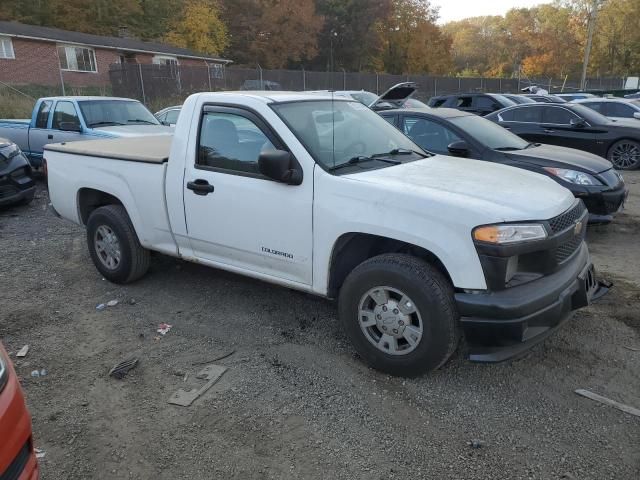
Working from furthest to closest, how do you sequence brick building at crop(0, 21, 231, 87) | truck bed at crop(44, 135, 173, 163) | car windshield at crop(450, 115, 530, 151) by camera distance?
1. brick building at crop(0, 21, 231, 87)
2. car windshield at crop(450, 115, 530, 151)
3. truck bed at crop(44, 135, 173, 163)

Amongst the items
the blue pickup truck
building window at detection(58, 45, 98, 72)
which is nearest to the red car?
the blue pickup truck

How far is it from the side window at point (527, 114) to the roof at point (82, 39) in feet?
98.2

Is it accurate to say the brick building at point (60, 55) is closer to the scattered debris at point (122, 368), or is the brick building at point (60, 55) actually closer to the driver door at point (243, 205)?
the driver door at point (243, 205)

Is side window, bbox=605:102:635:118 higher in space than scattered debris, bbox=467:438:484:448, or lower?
higher

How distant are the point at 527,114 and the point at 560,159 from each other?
4691 millimetres

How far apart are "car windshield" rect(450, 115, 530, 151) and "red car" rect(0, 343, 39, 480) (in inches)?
229

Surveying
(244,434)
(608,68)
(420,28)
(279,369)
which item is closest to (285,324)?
(279,369)

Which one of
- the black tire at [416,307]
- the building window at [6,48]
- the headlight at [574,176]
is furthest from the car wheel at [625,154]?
the building window at [6,48]

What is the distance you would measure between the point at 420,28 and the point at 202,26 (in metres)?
24.4

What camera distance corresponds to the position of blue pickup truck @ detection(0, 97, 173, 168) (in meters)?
9.07

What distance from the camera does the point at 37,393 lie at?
3400 millimetres

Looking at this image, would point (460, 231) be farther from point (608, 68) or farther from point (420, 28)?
point (608, 68)

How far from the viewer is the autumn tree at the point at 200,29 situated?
4472cm

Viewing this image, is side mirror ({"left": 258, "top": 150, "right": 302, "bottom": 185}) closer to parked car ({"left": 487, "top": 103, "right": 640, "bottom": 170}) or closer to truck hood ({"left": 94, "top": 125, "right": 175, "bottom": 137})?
truck hood ({"left": 94, "top": 125, "right": 175, "bottom": 137})
